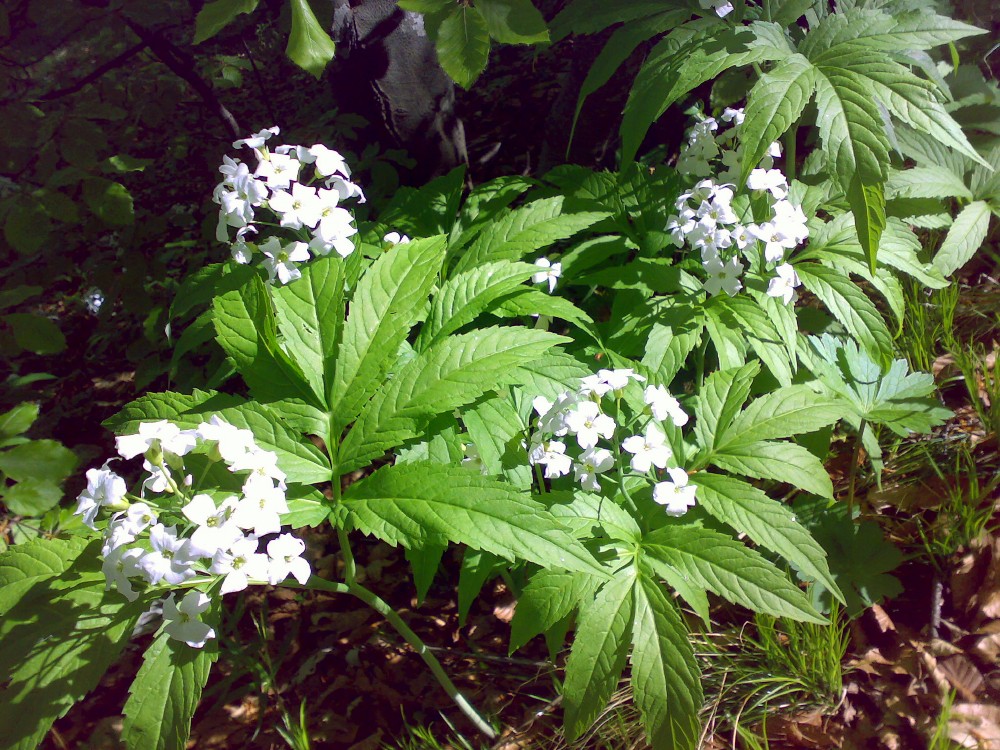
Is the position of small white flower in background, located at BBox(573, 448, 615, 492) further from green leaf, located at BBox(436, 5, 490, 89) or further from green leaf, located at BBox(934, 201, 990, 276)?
green leaf, located at BBox(934, 201, 990, 276)

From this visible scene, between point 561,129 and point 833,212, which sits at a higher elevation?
point 561,129

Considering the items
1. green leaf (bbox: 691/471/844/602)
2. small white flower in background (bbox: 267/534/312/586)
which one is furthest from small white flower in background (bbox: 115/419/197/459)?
green leaf (bbox: 691/471/844/602)

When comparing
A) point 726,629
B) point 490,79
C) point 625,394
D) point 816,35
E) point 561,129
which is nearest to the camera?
point 816,35

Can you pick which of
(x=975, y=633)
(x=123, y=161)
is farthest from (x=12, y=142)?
(x=975, y=633)

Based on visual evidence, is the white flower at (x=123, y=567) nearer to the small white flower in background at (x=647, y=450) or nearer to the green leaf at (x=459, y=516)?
the green leaf at (x=459, y=516)

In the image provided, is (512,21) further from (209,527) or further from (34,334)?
(34,334)

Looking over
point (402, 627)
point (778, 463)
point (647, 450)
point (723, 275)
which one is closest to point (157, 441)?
point (402, 627)

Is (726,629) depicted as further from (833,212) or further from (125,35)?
(125,35)

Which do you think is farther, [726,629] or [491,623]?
[491,623]
